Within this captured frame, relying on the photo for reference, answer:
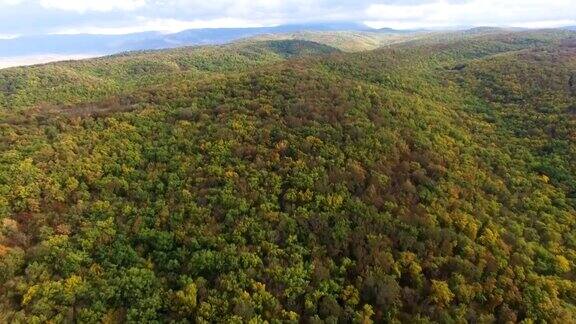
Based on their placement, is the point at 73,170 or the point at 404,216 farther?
the point at 73,170

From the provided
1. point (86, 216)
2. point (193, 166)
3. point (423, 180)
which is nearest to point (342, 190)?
point (423, 180)

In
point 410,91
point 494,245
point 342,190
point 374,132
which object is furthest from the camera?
point 410,91

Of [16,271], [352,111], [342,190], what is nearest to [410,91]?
[352,111]

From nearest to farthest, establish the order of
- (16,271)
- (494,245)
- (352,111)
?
(16,271)
(494,245)
(352,111)

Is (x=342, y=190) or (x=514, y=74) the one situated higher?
(x=514, y=74)

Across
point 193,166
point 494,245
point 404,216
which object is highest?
point 193,166

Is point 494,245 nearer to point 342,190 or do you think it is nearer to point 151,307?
point 342,190

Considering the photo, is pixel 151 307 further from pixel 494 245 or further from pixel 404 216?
pixel 494 245
